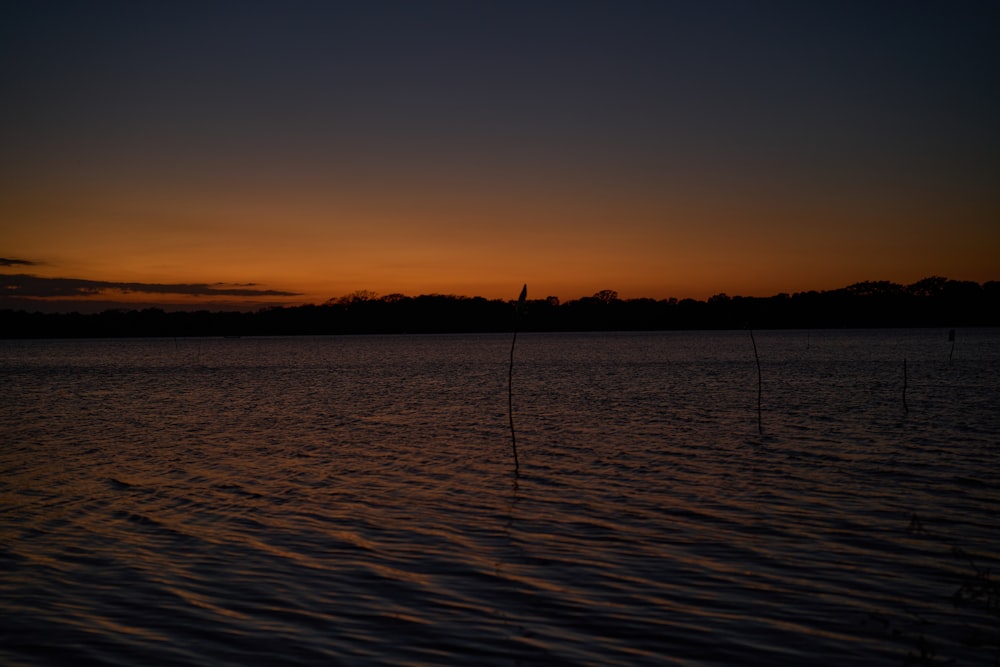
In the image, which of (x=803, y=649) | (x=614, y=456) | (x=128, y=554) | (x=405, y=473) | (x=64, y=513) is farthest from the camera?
(x=614, y=456)

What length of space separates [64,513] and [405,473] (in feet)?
27.6

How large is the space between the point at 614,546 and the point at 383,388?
167ft

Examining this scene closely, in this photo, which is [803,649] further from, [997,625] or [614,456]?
→ [614,456]

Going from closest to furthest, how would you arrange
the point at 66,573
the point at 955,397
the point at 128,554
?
the point at 66,573, the point at 128,554, the point at 955,397

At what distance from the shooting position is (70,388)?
66438mm

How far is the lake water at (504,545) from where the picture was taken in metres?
8.96

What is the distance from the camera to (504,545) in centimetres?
1341

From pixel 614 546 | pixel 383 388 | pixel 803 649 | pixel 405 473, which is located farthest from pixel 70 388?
pixel 803 649

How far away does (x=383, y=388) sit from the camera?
205 ft

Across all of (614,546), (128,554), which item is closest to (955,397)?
(614,546)

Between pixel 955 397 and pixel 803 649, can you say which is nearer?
pixel 803 649

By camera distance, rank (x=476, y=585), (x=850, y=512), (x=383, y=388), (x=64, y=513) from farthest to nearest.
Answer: (x=383, y=388)
(x=64, y=513)
(x=850, y=512)
(x=476, y=585)

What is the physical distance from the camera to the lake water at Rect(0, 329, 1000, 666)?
8961 mm

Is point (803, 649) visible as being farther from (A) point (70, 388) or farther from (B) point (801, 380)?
(A) point (70, 388)
